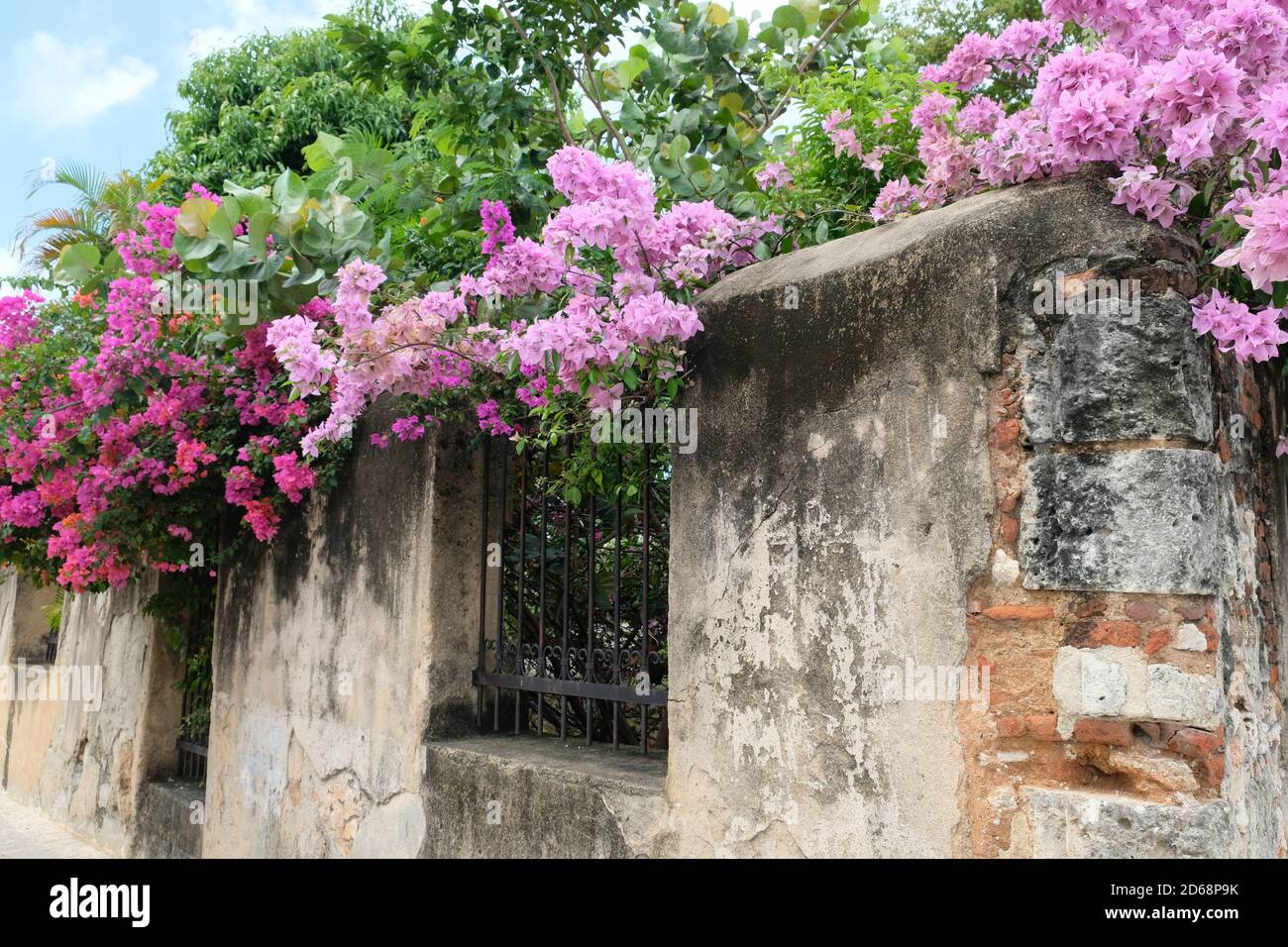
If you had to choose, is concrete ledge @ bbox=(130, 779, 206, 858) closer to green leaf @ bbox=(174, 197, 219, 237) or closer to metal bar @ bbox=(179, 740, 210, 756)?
metal bar @ bbox=(179, 740, 210, 756)

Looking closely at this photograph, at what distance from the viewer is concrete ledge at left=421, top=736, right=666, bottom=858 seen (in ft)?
11.3

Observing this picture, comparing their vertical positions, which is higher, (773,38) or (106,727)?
(773,38)

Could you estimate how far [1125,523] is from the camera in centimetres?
254

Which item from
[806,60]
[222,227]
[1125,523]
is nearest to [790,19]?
[806,60]

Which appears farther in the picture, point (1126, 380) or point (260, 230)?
point (260, 230)

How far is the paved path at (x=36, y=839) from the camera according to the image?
7316 mm

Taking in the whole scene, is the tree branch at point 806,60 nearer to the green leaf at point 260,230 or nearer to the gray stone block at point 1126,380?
the green leaf at point 260,230

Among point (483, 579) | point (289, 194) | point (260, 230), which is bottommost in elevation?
point (483, 579)

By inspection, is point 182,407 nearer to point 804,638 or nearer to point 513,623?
point 513,623

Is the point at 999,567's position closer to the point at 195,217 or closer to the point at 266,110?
the point at 195,217

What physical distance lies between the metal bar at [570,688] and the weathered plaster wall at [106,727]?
3.60 m

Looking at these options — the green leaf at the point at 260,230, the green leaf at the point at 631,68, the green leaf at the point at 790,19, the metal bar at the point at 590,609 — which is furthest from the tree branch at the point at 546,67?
the metal bar at the point at 590,609

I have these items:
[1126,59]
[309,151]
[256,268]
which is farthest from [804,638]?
[309,151]

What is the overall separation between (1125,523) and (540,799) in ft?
7.11
